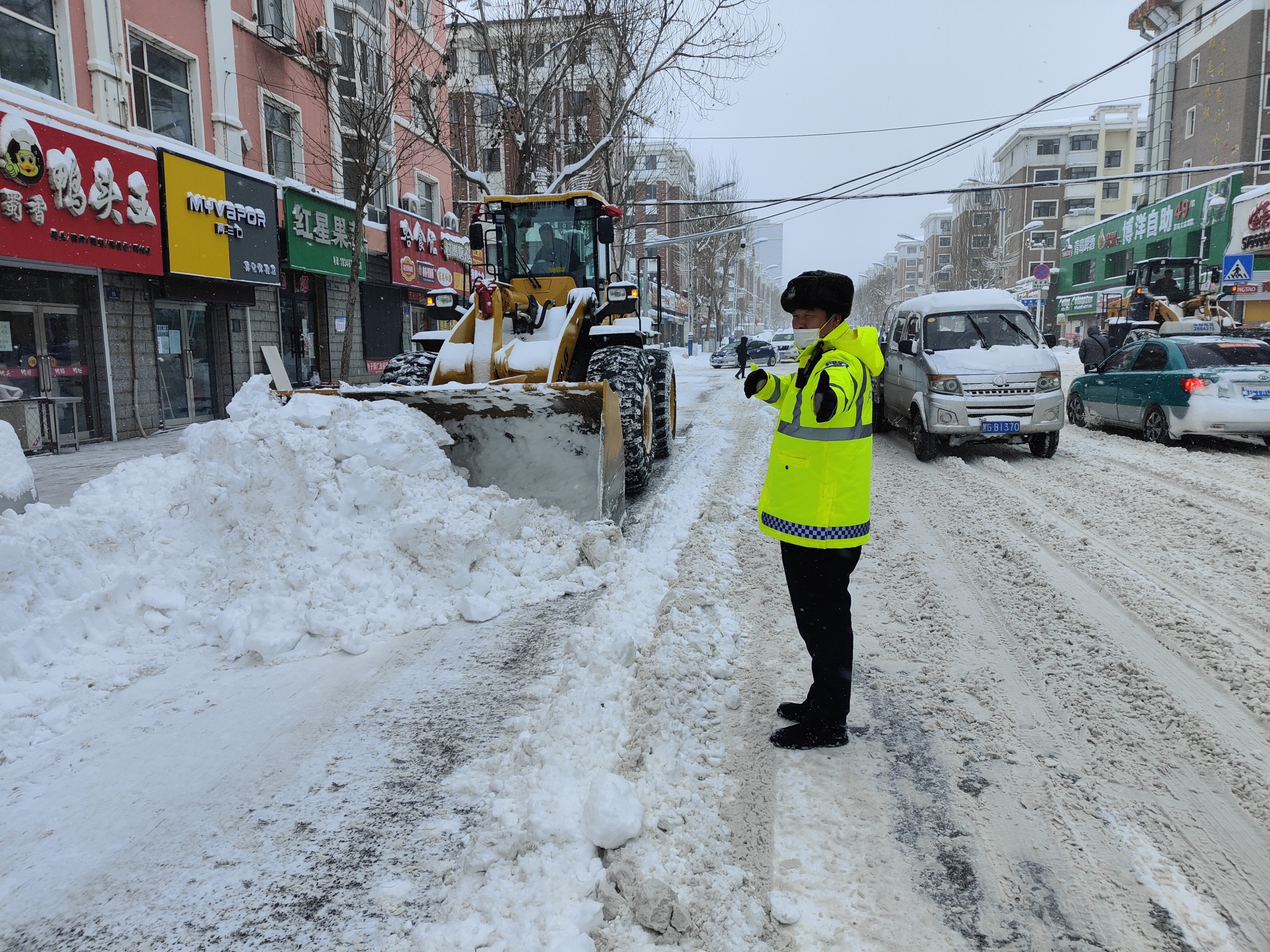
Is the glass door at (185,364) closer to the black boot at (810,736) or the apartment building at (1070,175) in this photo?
the black boot at (810,736)

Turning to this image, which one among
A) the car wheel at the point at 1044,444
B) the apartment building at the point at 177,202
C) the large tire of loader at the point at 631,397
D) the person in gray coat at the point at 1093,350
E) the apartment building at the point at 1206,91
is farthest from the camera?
the apartment building at the point at 1206,91

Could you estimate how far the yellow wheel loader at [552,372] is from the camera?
5.84 meters

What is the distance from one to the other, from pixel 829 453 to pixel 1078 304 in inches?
2088

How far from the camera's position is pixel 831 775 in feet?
9.56

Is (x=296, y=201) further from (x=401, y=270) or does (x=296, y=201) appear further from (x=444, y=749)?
(x=444, y=749)

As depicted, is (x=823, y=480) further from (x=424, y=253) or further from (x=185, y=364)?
(x=424, y=253)

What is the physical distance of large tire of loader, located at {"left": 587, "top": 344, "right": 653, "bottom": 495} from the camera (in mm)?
6957

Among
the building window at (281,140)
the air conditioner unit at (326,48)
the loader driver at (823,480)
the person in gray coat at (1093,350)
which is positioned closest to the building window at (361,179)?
the building window at (281,140)

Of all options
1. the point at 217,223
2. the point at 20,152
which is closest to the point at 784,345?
the point at 217,223

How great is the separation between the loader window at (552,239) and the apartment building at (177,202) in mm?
5969

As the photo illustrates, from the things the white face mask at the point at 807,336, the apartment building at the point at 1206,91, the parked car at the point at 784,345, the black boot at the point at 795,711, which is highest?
the apartment building at the point at 1206,91

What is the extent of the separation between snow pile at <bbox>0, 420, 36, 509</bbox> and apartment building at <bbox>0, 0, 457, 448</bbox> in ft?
19.2

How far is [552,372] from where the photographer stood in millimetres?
7156

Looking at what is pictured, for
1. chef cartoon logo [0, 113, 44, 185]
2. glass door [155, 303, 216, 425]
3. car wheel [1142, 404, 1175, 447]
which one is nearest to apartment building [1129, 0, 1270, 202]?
car wheel [1142, 404, 1175, 447]
